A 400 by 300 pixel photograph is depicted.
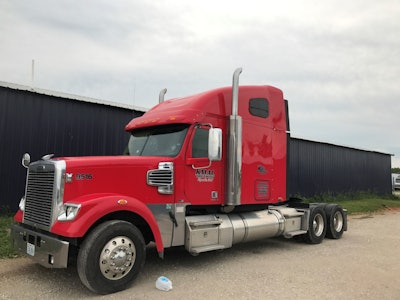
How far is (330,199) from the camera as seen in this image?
2009cm

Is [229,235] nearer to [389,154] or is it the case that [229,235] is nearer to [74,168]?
[74,168]

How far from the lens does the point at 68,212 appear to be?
16.6ft

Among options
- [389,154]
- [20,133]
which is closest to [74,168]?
[20,133]

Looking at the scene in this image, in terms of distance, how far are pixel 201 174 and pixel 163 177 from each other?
0.85 meters

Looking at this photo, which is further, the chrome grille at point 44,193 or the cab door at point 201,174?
the cab door at point 201,174

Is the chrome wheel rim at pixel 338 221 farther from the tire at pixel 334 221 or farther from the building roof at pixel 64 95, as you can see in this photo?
the building roof at pixel 64 95

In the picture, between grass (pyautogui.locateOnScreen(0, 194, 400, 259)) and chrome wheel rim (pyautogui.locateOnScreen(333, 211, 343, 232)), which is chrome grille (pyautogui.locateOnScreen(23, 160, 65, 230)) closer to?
grass (pyautogui.locateOnScreen(0, 194, 400, 259))

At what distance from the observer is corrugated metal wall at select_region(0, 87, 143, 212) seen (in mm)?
9430

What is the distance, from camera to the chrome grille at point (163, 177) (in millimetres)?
5954

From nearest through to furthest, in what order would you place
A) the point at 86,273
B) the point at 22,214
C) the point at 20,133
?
the point at 86,273 → the point at 22,214 → the point at 20,133

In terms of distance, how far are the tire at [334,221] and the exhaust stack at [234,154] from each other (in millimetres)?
3764

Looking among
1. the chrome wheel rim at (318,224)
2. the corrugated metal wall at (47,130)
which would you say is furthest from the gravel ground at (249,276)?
the corrugated metal wall at (47,130)

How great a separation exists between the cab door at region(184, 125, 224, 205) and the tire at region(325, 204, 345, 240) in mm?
4007

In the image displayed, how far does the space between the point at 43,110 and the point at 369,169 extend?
72.0ft
